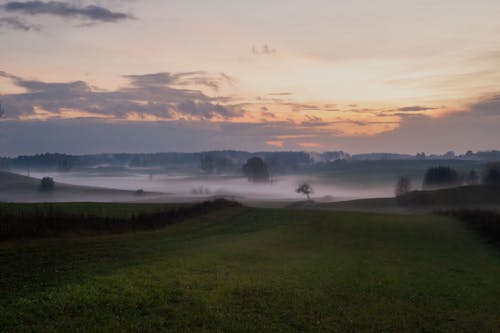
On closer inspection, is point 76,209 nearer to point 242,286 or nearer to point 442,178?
point 242,286

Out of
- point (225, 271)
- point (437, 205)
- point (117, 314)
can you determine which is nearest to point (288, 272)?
point (225, 271)

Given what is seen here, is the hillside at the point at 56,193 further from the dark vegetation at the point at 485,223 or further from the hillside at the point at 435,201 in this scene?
the dark vegetation at the point at 485,223

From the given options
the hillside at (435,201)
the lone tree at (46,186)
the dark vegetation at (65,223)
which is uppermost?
the lone tree at (46,186)

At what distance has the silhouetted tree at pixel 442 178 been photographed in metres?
163

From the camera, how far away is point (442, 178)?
539ft

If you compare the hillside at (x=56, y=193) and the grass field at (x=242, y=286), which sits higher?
the hillside at (x=56, y=193)

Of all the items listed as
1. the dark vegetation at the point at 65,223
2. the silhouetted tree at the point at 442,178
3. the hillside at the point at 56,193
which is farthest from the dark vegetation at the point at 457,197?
the hillside at the point at 56,193

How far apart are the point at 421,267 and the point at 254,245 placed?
13.9 metres

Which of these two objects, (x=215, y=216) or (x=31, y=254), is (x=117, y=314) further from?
(x=215, y=216)

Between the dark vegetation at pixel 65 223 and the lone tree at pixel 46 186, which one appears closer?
the dark vegetation at pixel 65 223

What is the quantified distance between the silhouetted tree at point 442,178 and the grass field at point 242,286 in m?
132

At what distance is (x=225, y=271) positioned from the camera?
26.5 metres

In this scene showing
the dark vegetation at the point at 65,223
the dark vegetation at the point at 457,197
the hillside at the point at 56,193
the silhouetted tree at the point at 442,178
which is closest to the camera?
the dark vegetation at the point at 65,223

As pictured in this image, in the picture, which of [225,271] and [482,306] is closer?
[482,306]
